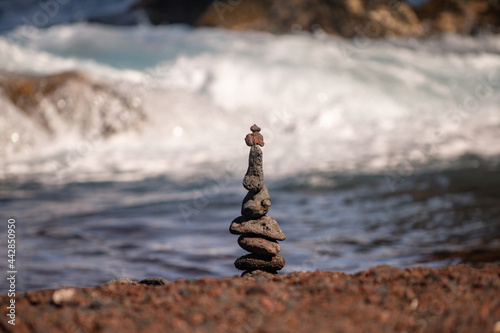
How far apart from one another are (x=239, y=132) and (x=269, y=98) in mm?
2389

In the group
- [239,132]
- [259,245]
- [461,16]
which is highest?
[461,16]

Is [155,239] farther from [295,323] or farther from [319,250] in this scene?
[295,323]

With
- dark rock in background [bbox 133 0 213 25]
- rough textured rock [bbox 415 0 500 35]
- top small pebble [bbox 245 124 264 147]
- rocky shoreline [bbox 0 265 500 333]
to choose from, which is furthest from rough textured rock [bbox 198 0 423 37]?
rocky shoreline [bbox 0 265 500 333]

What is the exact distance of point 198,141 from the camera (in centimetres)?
1327

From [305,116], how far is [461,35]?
40.4 ft

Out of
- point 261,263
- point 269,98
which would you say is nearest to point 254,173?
point 261,263

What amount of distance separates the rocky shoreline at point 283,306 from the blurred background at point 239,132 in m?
2.04

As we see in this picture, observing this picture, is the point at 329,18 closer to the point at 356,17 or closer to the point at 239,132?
the point at 356,17

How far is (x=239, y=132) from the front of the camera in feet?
45.5

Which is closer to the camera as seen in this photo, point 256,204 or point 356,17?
point 256,204

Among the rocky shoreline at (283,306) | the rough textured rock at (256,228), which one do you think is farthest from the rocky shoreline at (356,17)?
the rocky shoreline at (283,306)

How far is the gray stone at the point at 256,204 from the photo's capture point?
372 centimetres

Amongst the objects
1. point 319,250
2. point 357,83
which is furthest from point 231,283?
point 357,83

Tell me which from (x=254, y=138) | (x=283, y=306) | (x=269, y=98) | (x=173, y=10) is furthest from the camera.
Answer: (x=173, y=10)
